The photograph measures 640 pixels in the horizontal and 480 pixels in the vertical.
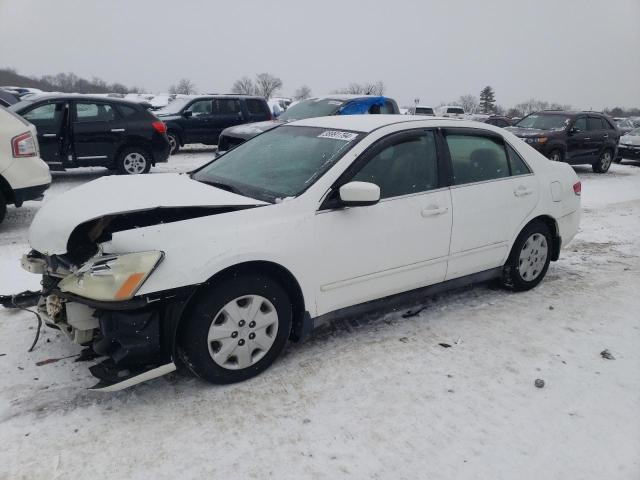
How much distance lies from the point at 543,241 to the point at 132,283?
3685mm

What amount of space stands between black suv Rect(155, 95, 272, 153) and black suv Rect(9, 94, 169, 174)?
4100 mm

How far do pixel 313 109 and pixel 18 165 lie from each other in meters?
6.40

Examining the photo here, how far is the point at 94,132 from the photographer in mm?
9766

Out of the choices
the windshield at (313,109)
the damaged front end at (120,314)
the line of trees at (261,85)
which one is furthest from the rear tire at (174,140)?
the line of trees at (261,85)

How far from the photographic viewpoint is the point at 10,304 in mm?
3297

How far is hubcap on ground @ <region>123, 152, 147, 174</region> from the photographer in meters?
10.2

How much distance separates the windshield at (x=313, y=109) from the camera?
11.0m

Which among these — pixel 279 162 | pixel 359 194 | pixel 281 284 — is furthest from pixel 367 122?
pixel 281 284

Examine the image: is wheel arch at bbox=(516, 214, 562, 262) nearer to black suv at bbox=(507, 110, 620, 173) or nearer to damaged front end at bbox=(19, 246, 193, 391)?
damaged front end at bbox=(19, 246, 193, 391)

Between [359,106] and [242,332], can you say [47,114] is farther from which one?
[242,332]

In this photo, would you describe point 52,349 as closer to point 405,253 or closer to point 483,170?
point 405,253

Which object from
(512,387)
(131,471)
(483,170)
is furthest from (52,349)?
(483,170)

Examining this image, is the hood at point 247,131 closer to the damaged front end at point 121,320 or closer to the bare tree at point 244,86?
the damaged front end at point 121,320

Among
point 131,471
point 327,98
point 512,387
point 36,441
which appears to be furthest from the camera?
point 327,98
